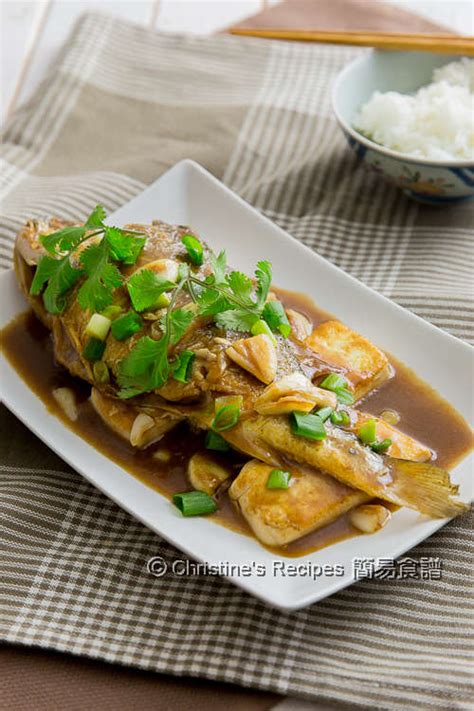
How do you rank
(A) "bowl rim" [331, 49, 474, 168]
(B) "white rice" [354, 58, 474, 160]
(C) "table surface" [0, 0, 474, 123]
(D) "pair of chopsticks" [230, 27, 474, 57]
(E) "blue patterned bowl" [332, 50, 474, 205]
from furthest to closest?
1. (C) "table surface" [0, 0, 474, 123]
2. (D) "pair of chopsticks" [230, 27, 474, 57]
3. (B) "white rice" [354, 58, 474, 160]
4. (E) "blue patterned bowl" [332, 50, 474, 205]
5. (A) "bowl rim" [331, 49, 474, 168]

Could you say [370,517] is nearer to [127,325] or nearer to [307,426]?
[307,426]

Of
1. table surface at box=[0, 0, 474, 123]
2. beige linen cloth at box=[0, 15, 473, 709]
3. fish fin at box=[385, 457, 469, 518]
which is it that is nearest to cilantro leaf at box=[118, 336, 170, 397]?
beige linen cloth at box=[0, 15, 473, 709]

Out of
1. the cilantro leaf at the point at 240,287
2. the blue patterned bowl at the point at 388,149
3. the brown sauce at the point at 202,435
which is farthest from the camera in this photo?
the blue patterned bowl at the point at 388,149

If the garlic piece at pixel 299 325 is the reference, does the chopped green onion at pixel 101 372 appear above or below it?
below

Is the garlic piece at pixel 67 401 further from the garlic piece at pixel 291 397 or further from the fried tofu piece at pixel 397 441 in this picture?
the fried tofu piece at pixel 397 441

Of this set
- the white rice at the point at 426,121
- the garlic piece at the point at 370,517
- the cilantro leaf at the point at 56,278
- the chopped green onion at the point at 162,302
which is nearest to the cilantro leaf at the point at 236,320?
the chopped green onion at the point at 162,302

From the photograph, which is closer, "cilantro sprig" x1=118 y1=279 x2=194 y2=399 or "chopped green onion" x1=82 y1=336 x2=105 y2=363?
"cilantro sprig" x1=118 y1=279 x2=194 y2=399

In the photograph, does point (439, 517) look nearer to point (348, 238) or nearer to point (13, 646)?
point (13, 646)

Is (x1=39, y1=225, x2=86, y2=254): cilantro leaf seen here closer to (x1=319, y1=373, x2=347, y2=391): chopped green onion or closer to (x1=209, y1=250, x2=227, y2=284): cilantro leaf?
(x1=209, y1=250, x2=227, y2=284): cilantro leaf
